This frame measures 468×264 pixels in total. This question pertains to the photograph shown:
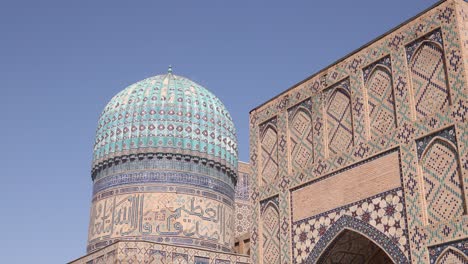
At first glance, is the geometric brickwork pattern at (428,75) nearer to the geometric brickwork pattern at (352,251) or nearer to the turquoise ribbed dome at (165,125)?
the geometric brickwork pattern at (352,251)

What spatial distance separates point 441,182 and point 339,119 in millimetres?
1879

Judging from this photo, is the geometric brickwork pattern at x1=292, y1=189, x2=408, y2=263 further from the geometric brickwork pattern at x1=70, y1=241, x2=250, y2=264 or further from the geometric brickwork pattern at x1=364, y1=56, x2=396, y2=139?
the geometric brickwork pattern at x1=70, y1=241, x2=250, y2=264

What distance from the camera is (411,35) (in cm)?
683

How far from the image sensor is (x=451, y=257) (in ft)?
18.7

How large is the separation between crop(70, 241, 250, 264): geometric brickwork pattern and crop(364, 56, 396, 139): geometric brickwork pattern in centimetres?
529

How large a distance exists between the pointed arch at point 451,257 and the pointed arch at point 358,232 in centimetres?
45

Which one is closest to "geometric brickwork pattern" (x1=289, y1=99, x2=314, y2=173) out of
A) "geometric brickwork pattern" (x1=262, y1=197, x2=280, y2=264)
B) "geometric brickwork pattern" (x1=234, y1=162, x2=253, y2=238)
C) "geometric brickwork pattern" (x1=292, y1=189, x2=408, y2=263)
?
"geometric brickwork pattern" (x1=262, y1=197, x2=280, y2=264)

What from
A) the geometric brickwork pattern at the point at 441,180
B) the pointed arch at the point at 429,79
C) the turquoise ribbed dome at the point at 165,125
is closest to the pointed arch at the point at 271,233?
the geometric brickwork pattern at the point at 441,180

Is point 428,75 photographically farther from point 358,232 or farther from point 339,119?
point 358,232

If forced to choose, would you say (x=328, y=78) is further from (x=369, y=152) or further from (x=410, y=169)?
(x=410, y=169)

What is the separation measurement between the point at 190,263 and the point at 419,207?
597cm

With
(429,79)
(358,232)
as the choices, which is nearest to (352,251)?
(358,232)

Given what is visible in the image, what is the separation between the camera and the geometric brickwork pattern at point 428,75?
6.32m

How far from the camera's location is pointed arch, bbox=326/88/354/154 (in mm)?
7406
